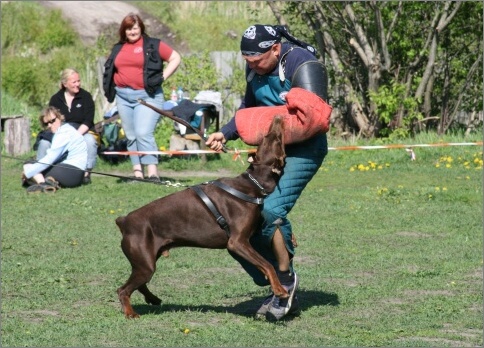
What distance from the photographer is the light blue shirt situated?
12.8 meters

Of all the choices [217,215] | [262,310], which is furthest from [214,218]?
[262,310]

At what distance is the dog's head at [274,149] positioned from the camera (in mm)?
6191

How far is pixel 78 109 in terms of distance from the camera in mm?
13758

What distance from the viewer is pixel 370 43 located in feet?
56.5

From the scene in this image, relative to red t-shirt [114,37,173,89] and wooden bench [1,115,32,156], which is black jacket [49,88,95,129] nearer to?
red t-shirt [114,37,173,89]

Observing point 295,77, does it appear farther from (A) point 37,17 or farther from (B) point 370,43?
(A) point 37,17

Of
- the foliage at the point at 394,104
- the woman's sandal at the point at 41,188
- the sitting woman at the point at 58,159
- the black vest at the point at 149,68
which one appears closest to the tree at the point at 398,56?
the foliage at the point at 394,104

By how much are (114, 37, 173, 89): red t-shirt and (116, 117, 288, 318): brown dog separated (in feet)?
21.9

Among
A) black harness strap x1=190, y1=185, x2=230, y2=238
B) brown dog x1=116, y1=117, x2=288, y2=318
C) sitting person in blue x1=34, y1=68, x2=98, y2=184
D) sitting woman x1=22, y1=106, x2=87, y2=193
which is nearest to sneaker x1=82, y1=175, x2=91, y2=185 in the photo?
sitting person in blue x1=34, y1=68, x2=98, y2=184

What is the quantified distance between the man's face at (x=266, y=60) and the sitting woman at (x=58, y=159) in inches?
263

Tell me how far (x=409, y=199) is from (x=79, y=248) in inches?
173

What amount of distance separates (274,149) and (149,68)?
22.6ft

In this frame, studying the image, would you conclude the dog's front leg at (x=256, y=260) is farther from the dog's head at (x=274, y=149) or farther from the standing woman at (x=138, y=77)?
the standing woman at (x=138, y=77)

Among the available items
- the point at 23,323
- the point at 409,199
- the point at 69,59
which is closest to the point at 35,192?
the point at 409,199
